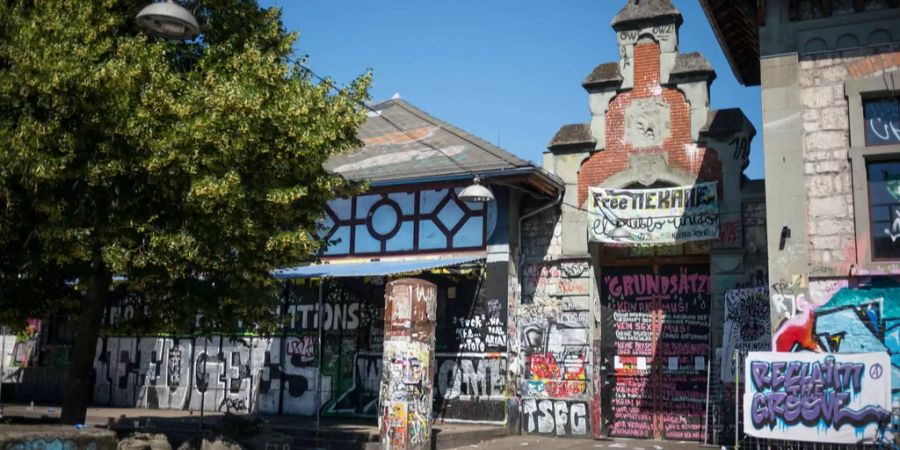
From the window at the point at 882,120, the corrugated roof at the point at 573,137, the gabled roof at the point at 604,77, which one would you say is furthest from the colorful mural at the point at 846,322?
the gabled roof at the point at 604,77

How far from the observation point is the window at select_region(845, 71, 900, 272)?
462 inches

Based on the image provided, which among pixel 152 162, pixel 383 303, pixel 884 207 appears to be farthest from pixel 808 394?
→ pixel 383 303

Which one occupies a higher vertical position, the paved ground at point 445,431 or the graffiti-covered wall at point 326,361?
the graffiti-covered wall at point 326,361

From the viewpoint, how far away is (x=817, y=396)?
1104 cm

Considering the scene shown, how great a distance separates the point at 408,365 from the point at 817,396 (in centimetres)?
613

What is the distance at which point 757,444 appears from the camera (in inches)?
449

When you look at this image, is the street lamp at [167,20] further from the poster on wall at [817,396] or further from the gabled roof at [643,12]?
the gabled roof at [643,12]

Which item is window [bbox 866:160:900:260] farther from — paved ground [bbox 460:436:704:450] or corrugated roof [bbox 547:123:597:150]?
corrugated roof [bbox 547:123:597:150]

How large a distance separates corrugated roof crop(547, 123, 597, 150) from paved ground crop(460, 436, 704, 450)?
6058 millimetres

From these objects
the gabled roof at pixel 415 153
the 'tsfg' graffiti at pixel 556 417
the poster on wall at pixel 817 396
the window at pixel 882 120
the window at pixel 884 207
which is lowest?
the 'tsfg' graffiti at pixel 556 417

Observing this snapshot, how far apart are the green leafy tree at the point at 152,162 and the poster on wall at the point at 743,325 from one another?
24.9 feet

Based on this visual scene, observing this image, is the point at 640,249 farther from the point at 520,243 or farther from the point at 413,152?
the point at 413,152

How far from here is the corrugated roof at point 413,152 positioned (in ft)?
56.9

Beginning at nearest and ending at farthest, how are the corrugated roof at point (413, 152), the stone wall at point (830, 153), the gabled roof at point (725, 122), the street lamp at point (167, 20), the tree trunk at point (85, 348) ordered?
the street lamp at point (167, 20), the stone wall at point (830, 153), the tree trunk at point (85, 348), the gabled roof at point (725, 122), the corrugated roof at point (413, 152)
